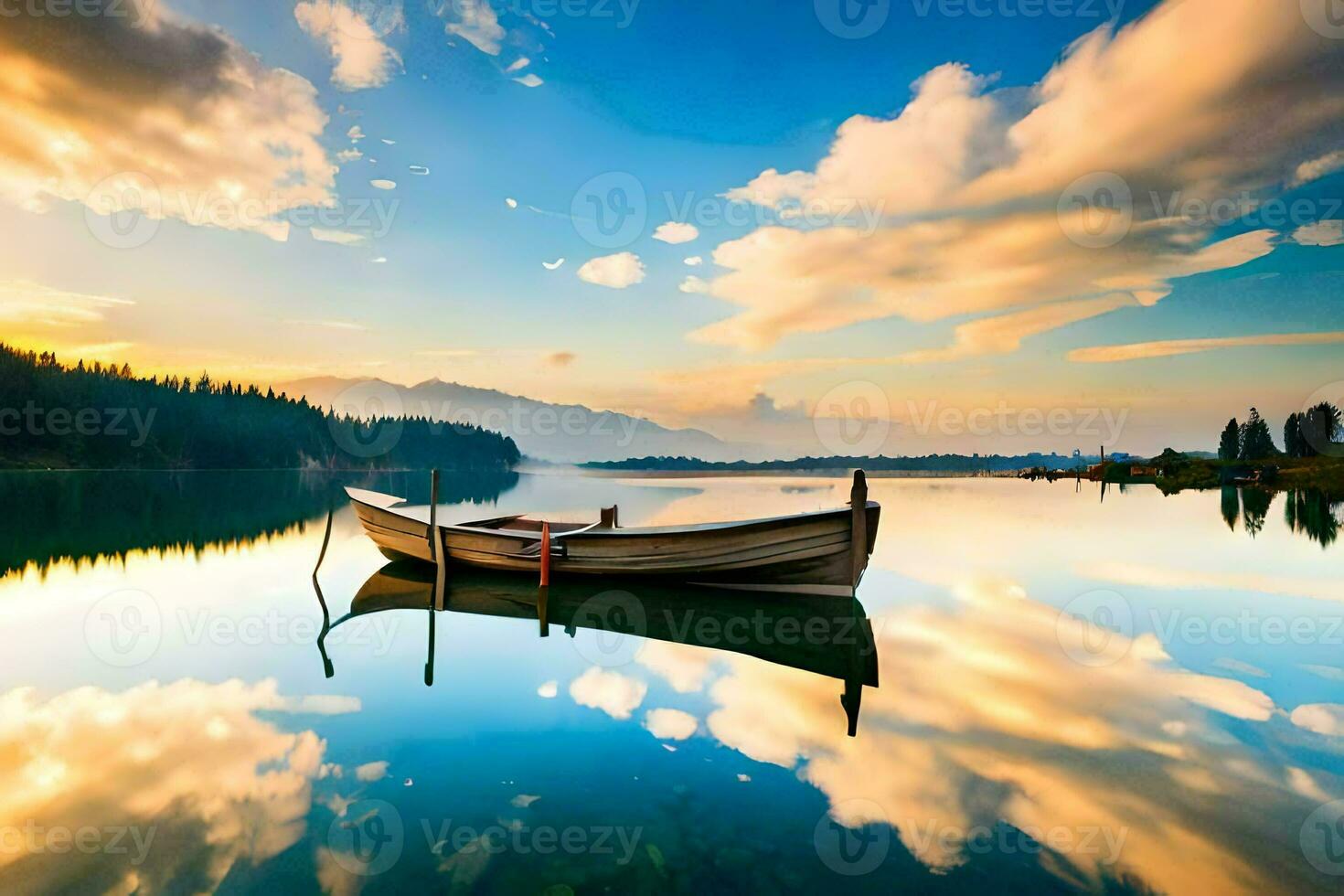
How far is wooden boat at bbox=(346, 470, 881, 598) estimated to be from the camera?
13.2 metres

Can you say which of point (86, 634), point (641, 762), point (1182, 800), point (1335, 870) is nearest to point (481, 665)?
point (641, 762)

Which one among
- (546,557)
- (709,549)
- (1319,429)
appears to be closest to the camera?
(709,549)

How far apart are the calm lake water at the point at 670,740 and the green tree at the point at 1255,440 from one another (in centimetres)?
11203

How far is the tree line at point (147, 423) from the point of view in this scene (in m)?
90.3

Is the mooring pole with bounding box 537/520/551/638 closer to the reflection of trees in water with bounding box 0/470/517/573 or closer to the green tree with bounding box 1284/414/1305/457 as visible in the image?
the reflection of trees in water with bounding box 0/470/517/573

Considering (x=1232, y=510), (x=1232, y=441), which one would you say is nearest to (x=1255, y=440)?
(x=1232, y=441)

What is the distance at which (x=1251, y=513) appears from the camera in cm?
3381

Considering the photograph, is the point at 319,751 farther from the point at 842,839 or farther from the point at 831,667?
the point at 831,667

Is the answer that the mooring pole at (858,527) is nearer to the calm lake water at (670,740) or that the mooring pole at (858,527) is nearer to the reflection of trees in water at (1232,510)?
the calm lake water at (670,740)

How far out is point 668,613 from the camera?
13156mm

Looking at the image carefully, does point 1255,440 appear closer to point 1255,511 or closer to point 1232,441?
point 1232,441

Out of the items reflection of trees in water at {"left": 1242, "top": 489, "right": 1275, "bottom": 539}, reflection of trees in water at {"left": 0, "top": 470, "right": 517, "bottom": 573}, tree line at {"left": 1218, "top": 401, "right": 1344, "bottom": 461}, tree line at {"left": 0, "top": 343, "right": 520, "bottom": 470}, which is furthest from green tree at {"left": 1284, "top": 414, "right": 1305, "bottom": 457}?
tree line at {"left": 0, "top": 343, "right": 520, "bottom": 470}

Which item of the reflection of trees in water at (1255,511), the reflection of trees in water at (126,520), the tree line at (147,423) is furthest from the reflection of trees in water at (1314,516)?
the tree line at (147,423)

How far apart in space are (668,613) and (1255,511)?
130 ft
